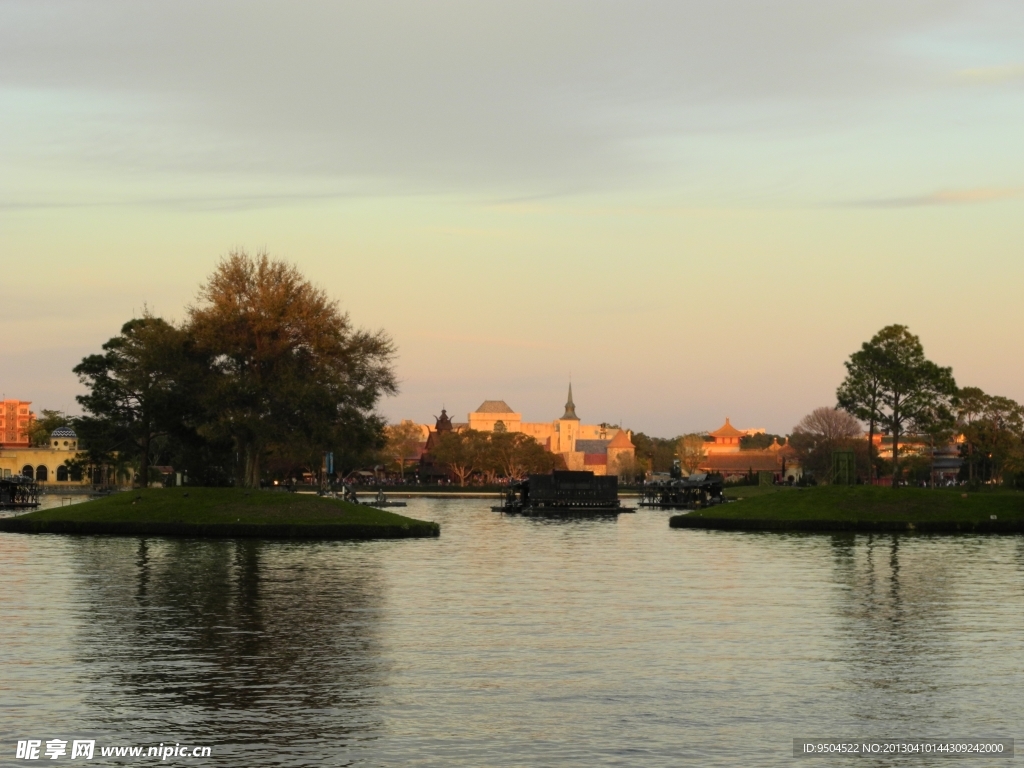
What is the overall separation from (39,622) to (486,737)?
18.2m

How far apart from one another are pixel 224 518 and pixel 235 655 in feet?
170

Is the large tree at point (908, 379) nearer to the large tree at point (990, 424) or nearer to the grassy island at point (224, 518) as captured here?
the large tree at point (990, 424)

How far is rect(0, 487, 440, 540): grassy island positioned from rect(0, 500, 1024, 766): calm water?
71.6ft

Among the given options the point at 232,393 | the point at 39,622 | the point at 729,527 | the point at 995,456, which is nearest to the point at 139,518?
the point at 232,393

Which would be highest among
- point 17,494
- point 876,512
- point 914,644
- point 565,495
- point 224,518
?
point 17,494

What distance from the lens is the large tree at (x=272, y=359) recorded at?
88625 millimetres

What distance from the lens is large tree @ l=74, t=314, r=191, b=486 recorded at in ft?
304

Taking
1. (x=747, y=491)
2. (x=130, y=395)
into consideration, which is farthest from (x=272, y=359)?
(x=747, y=491)

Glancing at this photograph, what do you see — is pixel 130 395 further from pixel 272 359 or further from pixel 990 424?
pixel 990 424

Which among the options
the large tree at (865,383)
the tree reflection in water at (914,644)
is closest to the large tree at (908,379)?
A: the large tree at (865,383)

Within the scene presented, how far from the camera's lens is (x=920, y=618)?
38062 mm

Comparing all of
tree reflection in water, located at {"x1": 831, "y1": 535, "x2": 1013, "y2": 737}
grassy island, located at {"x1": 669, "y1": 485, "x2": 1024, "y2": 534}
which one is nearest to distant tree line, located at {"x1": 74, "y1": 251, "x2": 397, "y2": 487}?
grassy island, located at {"x1": 669, "y1": 485, "x2": 1024, "y2": 534}

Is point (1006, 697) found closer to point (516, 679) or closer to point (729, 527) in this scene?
point (516, 679)

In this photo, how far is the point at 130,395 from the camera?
11356cm
